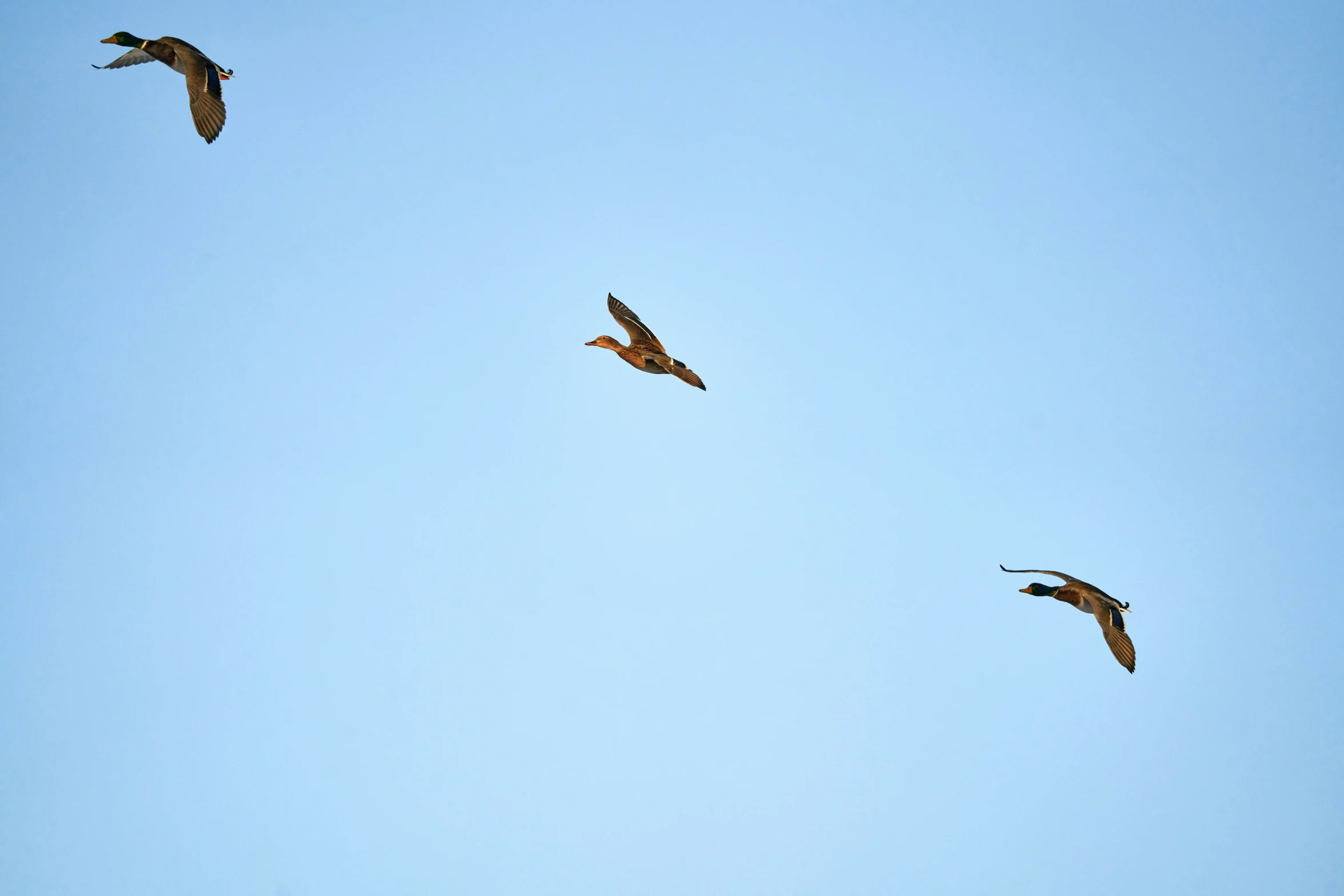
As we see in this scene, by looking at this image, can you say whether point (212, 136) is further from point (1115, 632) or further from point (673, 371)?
point (1115, 632)

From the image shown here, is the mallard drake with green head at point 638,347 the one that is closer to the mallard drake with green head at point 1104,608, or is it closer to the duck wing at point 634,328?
the duck wing at point 634,328

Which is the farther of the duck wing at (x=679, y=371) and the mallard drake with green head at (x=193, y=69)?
the duck wing at (x=679, y=371)

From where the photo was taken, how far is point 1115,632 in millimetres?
28594

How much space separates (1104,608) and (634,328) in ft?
42.3

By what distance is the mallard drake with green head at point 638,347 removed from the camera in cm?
2883

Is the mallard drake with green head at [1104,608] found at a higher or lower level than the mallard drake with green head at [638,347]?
lower

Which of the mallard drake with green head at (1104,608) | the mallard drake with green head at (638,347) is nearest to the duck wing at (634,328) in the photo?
the mallard drake with green head at (638,347)

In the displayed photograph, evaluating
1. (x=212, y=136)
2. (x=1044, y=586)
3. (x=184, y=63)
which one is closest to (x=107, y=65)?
(x=184, y=63)

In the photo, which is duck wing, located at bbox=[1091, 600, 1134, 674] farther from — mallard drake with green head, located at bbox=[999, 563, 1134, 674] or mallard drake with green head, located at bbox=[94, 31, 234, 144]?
mallard drake with green head, located at bbox=[94, 31, 234, 144]

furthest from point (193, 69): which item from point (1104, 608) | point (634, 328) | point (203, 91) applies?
point (1104, 608)

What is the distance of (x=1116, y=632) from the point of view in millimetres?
28609

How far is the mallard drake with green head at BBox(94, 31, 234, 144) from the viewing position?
23.4 metres

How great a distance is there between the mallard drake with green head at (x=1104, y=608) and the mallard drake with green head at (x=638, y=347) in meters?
8.85

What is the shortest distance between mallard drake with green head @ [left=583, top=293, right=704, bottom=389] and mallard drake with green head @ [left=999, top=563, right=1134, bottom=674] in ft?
29.0
